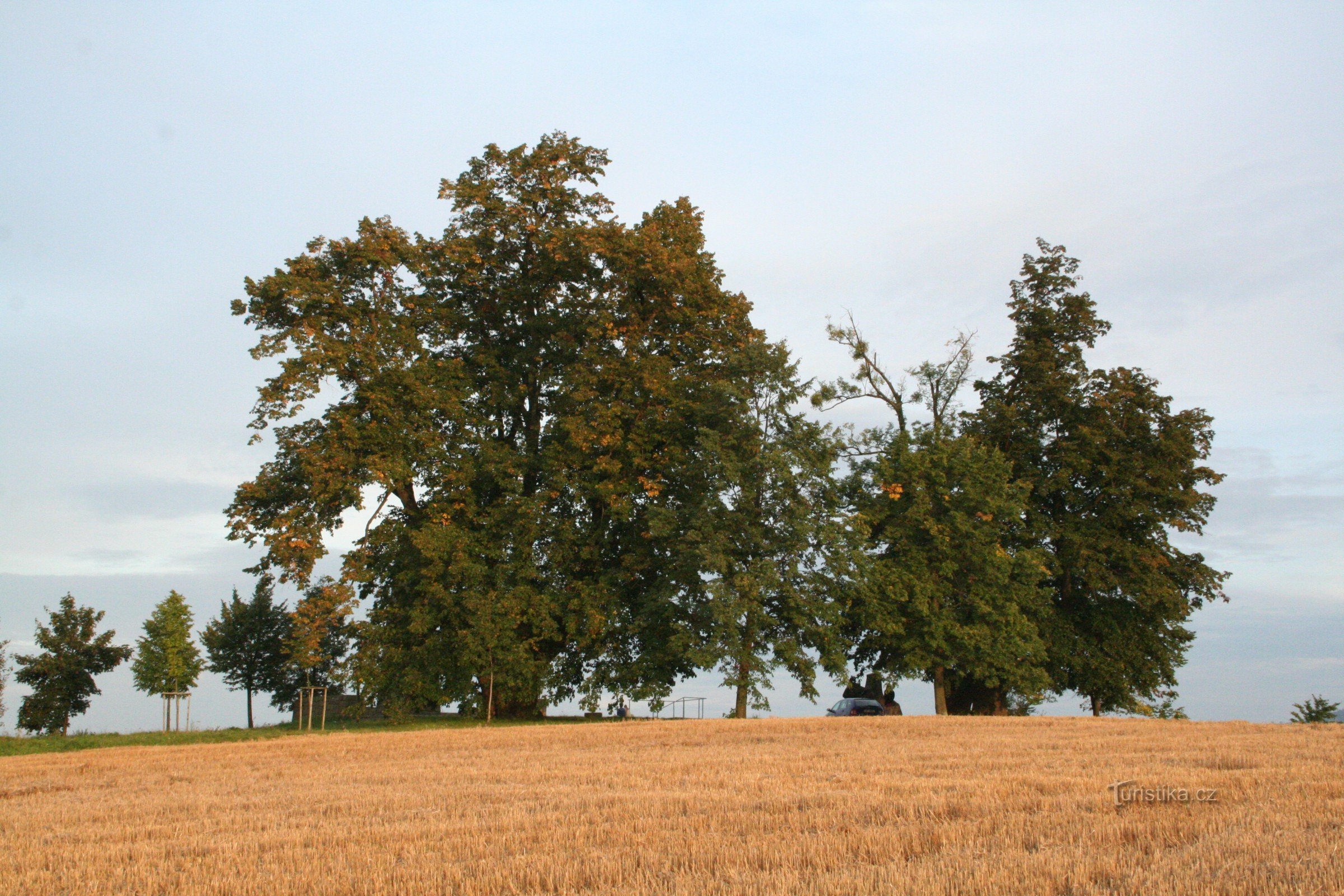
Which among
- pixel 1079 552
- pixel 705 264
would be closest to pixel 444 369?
pixel 705 264

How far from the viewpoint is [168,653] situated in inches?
1695

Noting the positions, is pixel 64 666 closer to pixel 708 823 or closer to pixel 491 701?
pixel 491 701

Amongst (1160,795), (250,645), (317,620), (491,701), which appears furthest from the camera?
(250,645)

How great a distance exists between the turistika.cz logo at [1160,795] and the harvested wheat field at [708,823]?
0.12m

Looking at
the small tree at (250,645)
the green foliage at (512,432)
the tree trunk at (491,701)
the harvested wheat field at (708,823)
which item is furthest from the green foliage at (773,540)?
the small tree at (250,645)

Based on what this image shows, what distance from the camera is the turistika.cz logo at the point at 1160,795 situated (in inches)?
389

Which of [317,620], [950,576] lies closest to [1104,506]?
[950,576]

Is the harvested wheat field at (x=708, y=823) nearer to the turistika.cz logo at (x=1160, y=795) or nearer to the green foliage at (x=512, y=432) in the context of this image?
the turistika.cz logo at (x=1160, y=795)

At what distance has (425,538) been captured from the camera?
30.7 m

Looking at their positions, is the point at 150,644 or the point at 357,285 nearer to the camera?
the point at 357,285

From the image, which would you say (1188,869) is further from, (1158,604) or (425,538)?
(1158,604)

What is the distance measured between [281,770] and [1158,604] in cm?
3237

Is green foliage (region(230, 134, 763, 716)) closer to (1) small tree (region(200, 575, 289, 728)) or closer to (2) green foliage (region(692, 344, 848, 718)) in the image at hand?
(2) green foliage (region(692, 344, 848, 718))

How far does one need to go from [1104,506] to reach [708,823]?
112 feet
